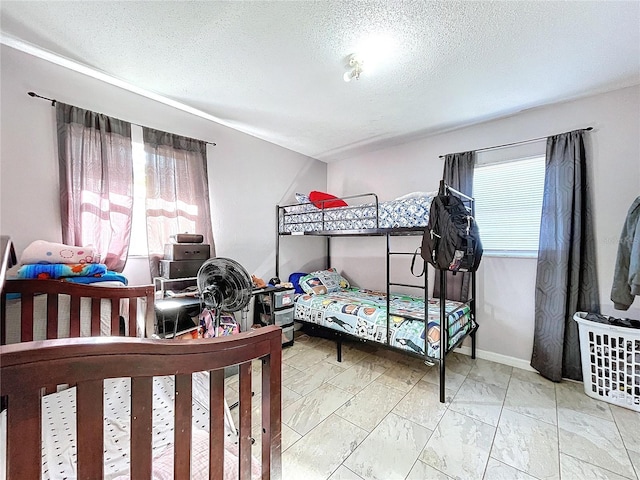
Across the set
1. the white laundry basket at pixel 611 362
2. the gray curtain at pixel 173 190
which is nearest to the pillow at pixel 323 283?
the gray curtain at pixel 173 190

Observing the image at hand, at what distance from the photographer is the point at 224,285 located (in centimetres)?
162

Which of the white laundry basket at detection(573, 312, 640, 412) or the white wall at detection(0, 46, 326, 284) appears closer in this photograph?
the white wall at detection(0, 46, 326, 284)

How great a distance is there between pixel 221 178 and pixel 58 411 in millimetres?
2296

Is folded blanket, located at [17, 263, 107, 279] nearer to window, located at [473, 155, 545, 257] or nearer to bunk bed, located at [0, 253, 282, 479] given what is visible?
bunk bed, located at [0, 253, 282, 479]

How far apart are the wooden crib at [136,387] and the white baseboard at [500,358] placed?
Result: 2.80 metres

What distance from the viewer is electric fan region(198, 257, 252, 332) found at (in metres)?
1.58

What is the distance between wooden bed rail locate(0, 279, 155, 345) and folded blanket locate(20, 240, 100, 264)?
43 cm

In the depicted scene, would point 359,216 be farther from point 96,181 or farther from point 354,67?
point 96,181

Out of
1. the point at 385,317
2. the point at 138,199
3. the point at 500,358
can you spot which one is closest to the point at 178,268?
the point at 138,199

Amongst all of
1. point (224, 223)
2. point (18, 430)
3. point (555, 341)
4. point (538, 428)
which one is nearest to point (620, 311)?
point (555, 341)

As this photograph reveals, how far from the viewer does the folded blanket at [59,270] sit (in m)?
1.56

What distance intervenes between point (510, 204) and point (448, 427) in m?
2.15

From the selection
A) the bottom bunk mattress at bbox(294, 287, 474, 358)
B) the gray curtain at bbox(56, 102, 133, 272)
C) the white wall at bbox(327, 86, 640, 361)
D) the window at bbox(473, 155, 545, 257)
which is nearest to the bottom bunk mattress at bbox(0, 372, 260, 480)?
the gray curtain at bbox(56, 102, 133, 272)

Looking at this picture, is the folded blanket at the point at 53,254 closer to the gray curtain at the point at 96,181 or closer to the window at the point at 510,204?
the gray curtain at the point at 96,181
